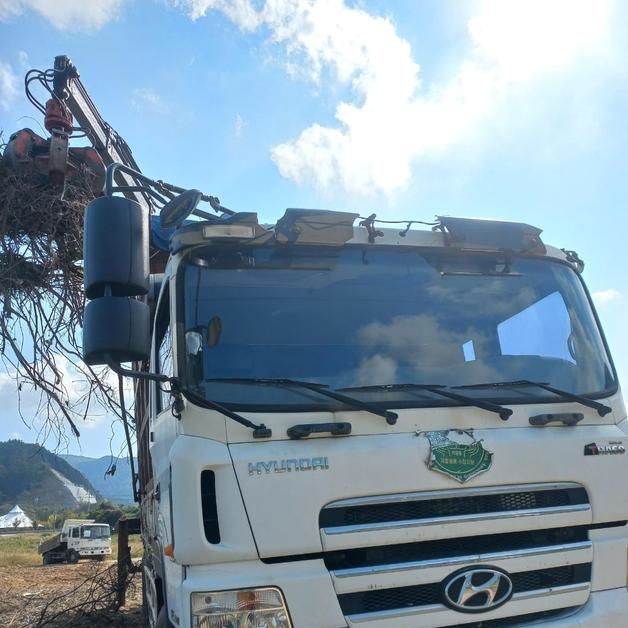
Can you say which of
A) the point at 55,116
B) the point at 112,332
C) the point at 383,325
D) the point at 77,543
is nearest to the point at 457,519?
the point at 383,325

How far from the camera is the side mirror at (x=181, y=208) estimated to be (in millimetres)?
3326

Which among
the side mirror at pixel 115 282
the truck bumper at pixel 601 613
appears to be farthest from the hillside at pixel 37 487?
the truck bumper at pixel 601 613

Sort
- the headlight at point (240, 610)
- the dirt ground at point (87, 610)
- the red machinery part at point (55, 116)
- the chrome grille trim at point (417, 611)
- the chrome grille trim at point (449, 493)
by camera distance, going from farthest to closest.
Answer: the dirt ground at point (87, 610), the red machinery part at point (55, 116), the chrome grille trim at point (449, 493), the chrome grille trim at point (417, 611), the headlight at point (240, 610)

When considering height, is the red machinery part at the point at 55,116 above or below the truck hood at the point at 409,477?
above

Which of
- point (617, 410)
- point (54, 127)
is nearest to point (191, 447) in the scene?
point (617, 410)

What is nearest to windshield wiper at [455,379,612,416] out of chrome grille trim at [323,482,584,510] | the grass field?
chrome grille trim at [323,482,584,510]

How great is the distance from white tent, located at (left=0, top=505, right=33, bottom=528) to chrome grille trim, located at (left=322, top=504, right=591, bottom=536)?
6756cm

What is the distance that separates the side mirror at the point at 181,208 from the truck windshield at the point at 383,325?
1.30 ft

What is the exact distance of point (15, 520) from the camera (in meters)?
62.1

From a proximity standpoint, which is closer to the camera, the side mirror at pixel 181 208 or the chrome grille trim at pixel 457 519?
the chrome grille trim at pixel 457 519

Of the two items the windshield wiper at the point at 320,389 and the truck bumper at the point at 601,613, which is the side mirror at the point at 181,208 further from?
the truck bumper at the point at 601,613

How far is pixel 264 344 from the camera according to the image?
2895 millimetres

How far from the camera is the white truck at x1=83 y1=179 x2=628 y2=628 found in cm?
250

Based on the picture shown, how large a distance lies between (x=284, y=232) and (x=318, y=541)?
4.78 ft
